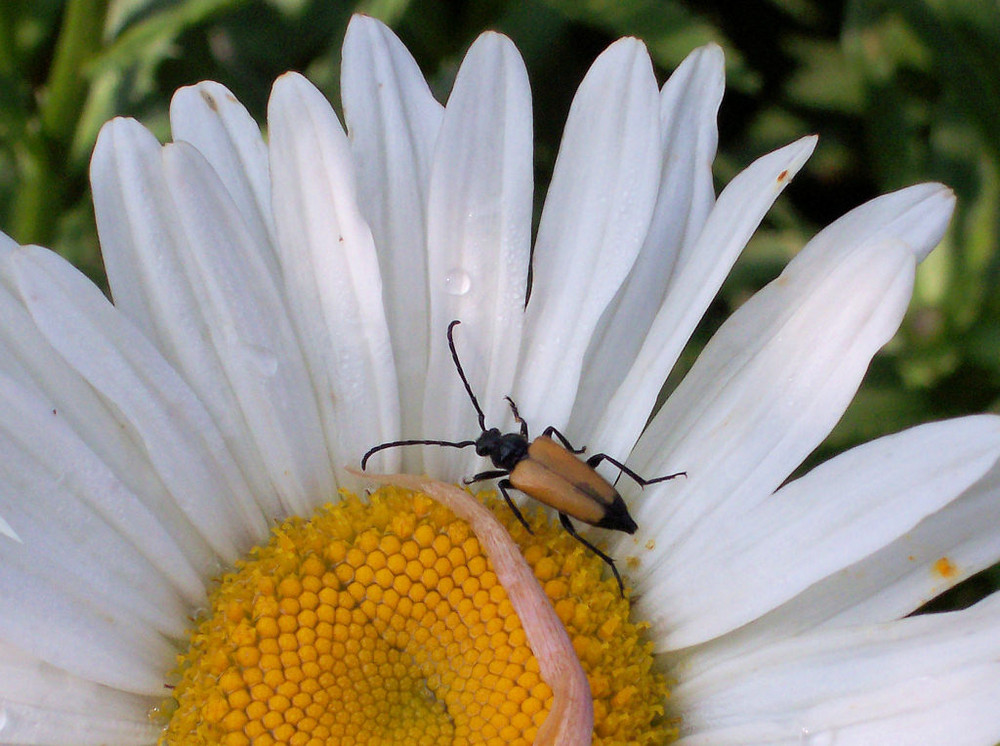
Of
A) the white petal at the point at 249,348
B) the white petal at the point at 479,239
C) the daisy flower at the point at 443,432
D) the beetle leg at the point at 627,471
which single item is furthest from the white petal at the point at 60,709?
the beetle leg at the point at 627,471

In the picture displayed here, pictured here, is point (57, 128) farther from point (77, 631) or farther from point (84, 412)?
point (77, 631)

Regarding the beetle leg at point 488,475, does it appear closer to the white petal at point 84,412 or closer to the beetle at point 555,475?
the beetle at point 555,475

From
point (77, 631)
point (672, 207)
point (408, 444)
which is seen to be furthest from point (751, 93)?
point (77, 631)

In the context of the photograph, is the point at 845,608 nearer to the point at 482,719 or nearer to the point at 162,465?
the point at 482,719

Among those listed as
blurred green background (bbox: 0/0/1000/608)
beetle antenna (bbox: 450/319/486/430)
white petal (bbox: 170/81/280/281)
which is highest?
blurred green background (bbox: 0/0/1000/608)

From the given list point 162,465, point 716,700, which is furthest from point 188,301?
point 716,700

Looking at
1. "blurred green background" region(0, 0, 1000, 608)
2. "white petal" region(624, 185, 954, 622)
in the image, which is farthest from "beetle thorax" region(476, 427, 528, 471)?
"blurred green background" region(0, 0, 1000, 608)

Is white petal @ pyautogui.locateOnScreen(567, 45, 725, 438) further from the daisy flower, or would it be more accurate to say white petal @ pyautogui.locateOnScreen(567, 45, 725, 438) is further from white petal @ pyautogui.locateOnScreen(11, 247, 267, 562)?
white petal @ pyautogui.locateOnScreen(11, 247, 267, 562)
